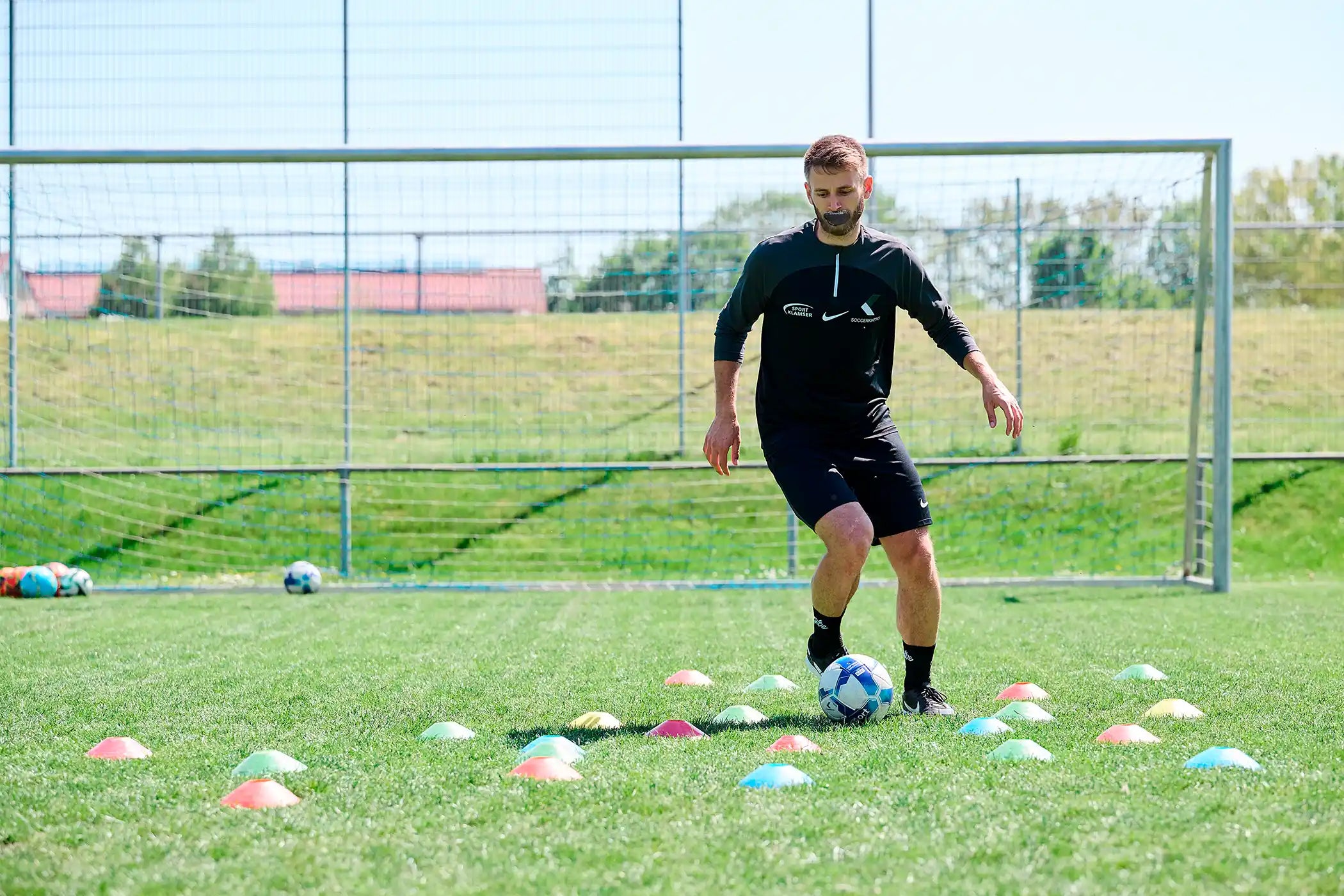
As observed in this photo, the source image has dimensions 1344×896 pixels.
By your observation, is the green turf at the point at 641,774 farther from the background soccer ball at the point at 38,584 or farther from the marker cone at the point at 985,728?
the background soccer ball at the point at 38,584

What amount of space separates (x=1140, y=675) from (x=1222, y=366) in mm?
4947

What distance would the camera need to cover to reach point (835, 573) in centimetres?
506

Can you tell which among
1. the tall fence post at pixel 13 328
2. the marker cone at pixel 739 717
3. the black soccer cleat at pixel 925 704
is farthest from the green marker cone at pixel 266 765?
the tall fence post at pixel 13 328

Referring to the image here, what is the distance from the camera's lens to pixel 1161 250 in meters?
13.7

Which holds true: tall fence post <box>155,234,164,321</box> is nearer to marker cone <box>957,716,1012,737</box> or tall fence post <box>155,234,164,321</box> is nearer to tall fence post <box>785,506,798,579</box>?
tall fence post <box>785,506,798,579</box>

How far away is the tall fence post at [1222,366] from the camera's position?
1007cm

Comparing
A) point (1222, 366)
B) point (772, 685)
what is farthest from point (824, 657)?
point (1222, 366)

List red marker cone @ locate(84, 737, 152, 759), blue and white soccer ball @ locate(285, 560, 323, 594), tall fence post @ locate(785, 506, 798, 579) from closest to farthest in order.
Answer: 1. red marker cone @ locate(84, 737, 152, 759)
2. blue and white soccer ball @ locate(285, 560, 323, 594)
3. tall fence post @ locate(785, 506, 798, 579)

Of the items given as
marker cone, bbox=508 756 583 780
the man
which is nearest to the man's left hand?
the man

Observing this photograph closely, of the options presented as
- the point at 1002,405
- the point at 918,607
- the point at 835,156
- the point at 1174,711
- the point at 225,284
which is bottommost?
the point at 1174,711

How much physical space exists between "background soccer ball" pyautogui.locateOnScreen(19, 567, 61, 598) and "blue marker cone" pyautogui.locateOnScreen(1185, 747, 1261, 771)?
9.10m

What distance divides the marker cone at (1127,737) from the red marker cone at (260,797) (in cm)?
246

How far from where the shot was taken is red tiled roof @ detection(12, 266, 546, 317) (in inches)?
481

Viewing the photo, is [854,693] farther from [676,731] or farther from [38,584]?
[38,584]
